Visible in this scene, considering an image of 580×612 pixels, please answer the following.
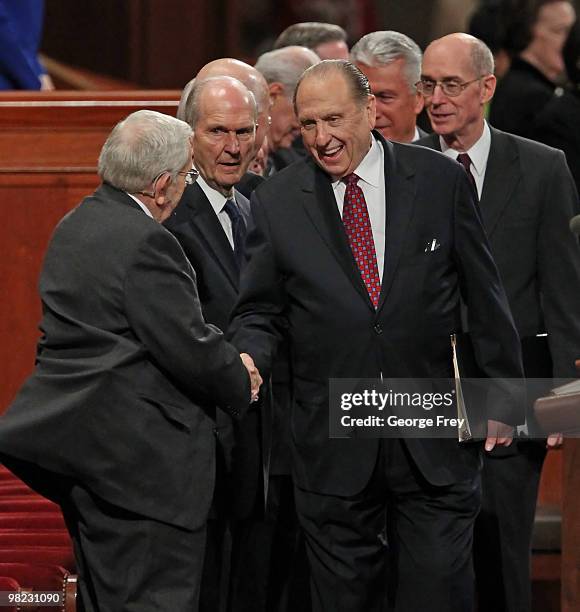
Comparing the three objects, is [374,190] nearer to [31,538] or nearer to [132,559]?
[132,559]

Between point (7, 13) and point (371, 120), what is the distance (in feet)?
9.29

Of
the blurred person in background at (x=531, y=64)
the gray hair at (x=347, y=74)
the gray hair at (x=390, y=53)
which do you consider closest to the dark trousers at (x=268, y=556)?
the gray hair at (x=347, y=74)

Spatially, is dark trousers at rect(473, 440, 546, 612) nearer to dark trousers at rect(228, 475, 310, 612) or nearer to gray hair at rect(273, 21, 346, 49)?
dark trousers at rect(228, 475, 310, 612)

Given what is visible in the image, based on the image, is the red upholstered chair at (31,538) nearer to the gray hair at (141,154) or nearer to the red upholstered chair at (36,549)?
the red upholstered chair at (36,549)

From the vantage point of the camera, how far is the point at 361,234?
4.19m

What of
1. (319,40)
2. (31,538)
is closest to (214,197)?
(31,538)

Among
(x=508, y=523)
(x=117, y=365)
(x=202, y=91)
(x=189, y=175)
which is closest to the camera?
(x=117, y=365)

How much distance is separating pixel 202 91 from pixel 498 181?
94 cm

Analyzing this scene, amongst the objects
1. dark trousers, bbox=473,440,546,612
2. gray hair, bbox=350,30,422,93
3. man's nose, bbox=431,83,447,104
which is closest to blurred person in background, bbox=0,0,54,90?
gray hair, bbox=350,30,422,93

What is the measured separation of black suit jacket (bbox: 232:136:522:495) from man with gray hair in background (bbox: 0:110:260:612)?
29cm

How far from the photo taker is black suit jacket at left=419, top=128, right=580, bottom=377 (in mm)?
4605

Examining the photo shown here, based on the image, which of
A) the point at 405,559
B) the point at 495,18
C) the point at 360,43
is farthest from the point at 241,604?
the point at 495,18

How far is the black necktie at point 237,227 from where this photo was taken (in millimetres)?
4543

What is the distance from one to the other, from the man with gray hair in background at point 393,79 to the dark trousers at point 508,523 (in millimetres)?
1235
